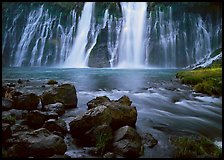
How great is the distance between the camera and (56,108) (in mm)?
10922

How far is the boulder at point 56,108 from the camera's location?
35.2ft

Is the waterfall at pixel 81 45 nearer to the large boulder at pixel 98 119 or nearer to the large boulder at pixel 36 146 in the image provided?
the large boulder at pixel 98 119

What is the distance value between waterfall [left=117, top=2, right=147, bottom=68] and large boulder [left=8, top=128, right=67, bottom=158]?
47.1 meters

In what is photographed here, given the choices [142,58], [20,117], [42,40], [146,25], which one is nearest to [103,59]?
[142,58]

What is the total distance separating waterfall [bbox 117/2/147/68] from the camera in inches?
2175

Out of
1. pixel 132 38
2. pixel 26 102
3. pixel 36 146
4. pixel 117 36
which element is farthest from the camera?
pixel 117 36

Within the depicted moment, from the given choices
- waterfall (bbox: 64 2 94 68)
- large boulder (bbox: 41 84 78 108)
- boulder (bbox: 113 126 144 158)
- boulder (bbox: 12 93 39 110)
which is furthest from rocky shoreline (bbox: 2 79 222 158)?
waterfall (bbox: 64 2 94 68)

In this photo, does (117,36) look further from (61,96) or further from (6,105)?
(6,105)

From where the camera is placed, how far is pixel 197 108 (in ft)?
46.6

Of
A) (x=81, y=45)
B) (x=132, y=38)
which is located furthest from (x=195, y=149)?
(x=81, y=45)

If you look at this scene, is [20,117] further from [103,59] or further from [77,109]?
[103,59]

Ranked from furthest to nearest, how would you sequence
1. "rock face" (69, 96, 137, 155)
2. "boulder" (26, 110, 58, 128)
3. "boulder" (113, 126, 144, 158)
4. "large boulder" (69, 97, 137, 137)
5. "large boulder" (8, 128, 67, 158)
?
"boulder" (26, 110, 58, 128) → "large boulder" (69, 97, 137, 137) → "rock face" (69, 96, 137, 155) → "boulder" (113, 126, 144, 158) → "large boulder" (8, 128, 67, 158)

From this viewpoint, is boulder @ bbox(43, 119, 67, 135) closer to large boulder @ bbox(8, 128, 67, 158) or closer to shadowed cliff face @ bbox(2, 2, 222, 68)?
large boulder @ bbox(8, 128, 67, 158)

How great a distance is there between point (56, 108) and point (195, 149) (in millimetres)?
5670
